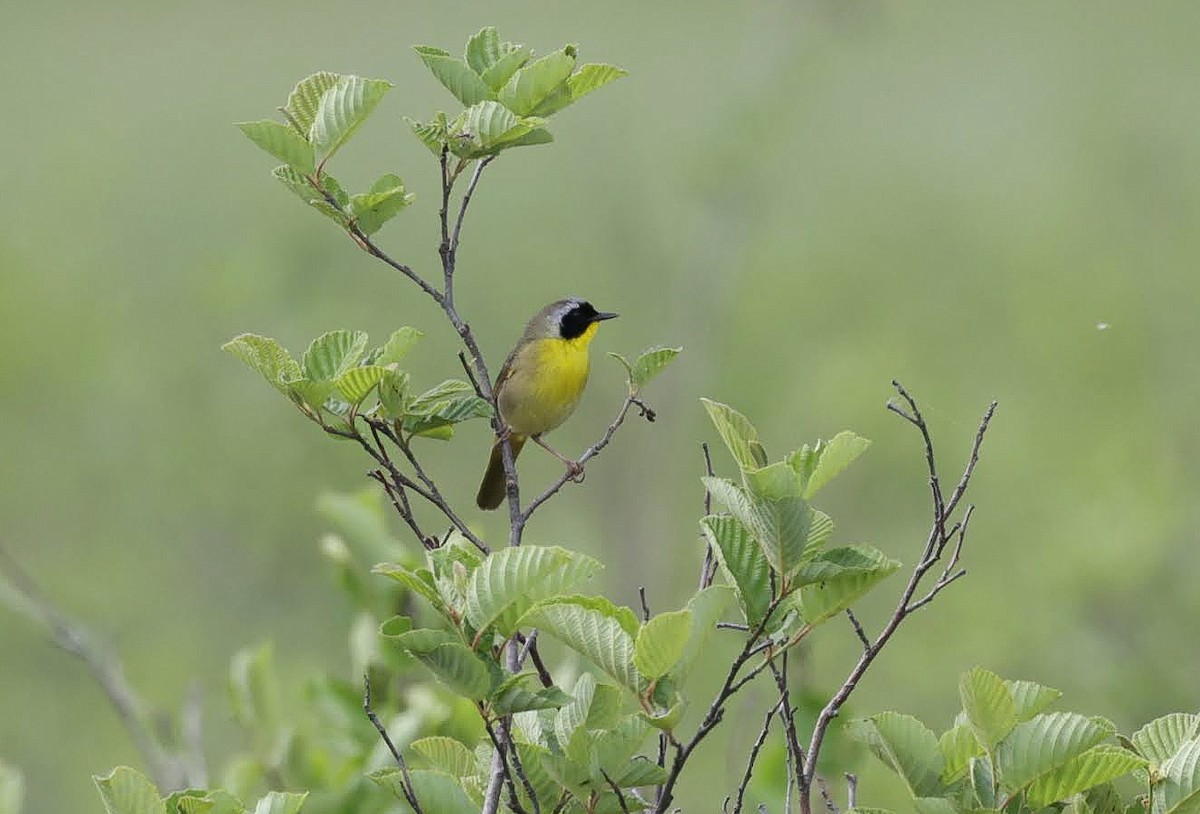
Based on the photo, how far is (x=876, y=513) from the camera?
17297mm

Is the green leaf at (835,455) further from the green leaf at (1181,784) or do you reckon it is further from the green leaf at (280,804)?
the green leaf at (280,804)

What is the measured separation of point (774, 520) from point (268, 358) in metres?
0.82

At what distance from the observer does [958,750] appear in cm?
206

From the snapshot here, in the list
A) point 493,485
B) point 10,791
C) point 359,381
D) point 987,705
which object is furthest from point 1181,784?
point 493,485

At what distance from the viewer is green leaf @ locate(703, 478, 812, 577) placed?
1891mm

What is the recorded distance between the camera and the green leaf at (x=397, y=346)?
7.64ft

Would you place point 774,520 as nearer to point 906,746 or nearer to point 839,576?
point 839,576

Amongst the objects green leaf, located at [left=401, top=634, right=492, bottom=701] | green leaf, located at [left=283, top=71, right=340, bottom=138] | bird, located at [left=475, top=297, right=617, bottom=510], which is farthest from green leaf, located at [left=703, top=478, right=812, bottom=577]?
bird, located at [left=475, top=297, right=617, bottom=510]

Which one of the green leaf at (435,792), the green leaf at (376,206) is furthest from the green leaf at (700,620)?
the green leaf at (376,206)

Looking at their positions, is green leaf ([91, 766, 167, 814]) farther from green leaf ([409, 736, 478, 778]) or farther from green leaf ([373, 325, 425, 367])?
green leaf ([373, 325, 425, 367])

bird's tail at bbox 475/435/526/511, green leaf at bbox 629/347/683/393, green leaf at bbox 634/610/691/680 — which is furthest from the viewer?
bird's tail at bbox 475/435/526/511

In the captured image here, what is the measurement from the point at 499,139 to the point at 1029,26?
48.4 m

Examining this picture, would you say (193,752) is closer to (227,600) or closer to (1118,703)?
(1118,703)

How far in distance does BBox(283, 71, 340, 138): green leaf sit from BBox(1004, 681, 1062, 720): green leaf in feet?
4.22
